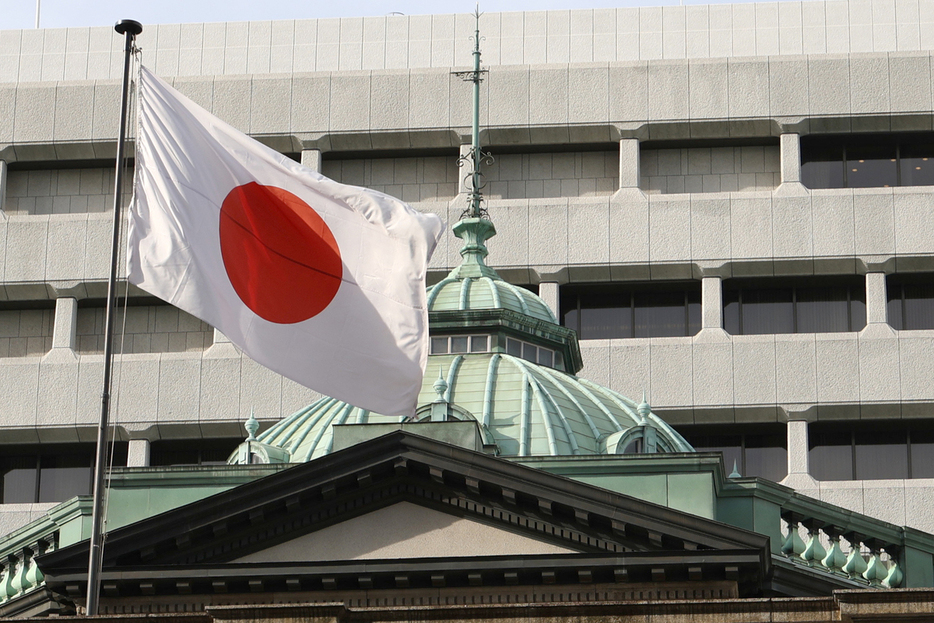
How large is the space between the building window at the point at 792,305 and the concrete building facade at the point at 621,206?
0.19ft

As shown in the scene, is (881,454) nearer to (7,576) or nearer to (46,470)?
(46,470)

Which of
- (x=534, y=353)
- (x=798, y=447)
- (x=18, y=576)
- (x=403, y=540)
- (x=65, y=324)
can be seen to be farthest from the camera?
(x=65, y=324)

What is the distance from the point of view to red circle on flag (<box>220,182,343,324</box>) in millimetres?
29500

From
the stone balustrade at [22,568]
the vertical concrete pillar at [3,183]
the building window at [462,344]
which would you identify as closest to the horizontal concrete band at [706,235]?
the vertical concrete pillar at [3,183]

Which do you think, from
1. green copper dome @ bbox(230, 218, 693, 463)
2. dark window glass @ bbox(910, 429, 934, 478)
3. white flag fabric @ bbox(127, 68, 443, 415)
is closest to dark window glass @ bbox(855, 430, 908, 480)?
dark window glass @ bbox(910, 429, 934, 478)

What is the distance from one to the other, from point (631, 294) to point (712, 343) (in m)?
3.46

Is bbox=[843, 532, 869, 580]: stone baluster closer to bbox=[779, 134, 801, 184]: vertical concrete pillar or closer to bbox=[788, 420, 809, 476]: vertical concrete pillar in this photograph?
bbox=[788, 420, 809, 476]: vertical concrete pillar

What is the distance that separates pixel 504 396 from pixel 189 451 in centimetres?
2058

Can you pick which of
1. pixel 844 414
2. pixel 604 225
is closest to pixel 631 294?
pixel 604 225

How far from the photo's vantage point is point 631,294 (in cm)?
6084

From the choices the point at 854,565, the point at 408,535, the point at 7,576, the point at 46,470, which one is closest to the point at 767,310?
the point at 46,470

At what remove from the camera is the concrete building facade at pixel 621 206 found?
191 ft

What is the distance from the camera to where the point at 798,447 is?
2265 inches

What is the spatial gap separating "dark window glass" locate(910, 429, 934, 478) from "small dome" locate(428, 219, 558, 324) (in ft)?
45.8
